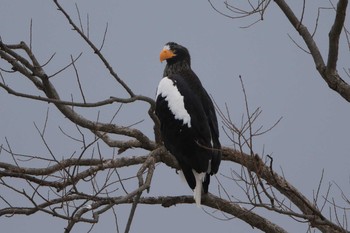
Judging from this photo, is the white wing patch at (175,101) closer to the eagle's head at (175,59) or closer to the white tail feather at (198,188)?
the white tail feather at (198,188)

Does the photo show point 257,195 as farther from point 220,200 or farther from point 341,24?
point 220,200

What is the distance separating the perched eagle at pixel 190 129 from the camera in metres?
4.12

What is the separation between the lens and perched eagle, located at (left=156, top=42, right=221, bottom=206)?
13.5 ft

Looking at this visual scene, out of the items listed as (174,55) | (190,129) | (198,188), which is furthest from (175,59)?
(198,188)

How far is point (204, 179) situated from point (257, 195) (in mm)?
1490

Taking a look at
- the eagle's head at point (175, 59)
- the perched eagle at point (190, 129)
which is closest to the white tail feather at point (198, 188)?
the perched eagle at point (190, 129)

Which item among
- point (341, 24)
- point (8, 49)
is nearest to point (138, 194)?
point (8, 49)

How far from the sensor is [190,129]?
4.19m

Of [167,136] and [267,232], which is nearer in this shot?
[267,232]

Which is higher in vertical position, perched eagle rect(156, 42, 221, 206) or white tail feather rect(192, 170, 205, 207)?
perched eagle rect(156, 42, 221, 206)

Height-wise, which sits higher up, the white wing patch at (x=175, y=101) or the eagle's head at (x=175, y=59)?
the eagle's head at (x=175, y=59)

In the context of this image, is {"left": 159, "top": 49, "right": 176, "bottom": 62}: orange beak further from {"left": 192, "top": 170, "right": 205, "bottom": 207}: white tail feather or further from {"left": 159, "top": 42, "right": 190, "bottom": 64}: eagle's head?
{"left": 192, "top": 170, "right": 205, "bottom": 207}: white tail feather

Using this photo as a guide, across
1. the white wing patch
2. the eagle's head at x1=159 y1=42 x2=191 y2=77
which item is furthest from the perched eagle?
the eagle's head at x1=159 y1=42 x2=191 y2=77

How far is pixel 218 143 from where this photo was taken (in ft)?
14.0
